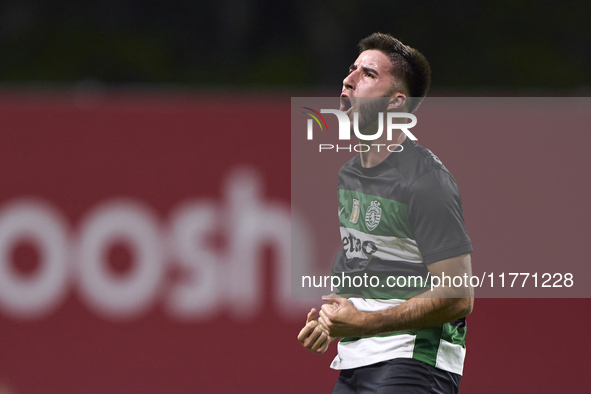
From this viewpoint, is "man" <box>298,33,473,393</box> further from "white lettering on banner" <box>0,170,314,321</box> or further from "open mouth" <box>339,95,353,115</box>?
"white lettering on banner" <box>0,170,314,321</box>

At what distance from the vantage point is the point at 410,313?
2830 mm

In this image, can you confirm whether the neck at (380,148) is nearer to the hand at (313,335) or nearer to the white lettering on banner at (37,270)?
the hand at (313,335)

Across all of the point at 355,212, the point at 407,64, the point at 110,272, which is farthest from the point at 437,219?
the point at 110,272

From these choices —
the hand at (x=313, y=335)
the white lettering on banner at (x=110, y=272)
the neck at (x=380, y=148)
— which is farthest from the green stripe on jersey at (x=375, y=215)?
the white lettering on banner at (x=110, y=272)

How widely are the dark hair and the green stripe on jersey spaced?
37 centimetres

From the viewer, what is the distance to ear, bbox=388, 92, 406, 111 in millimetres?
3039

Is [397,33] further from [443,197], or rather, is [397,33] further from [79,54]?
[443,197]

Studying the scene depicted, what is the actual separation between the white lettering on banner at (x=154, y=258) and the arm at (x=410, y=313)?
348 centimetres

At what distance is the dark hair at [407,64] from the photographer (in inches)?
120

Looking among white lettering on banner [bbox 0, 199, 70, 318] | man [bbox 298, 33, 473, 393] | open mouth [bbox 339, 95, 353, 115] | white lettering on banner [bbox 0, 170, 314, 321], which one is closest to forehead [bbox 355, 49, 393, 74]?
man [bbox 298, 33, 473, 393]

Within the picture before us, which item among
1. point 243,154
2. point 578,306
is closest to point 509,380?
point 578,306

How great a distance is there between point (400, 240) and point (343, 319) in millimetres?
341

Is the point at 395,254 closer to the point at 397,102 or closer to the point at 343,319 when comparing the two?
the point at 343,319

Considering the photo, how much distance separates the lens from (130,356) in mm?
6395
